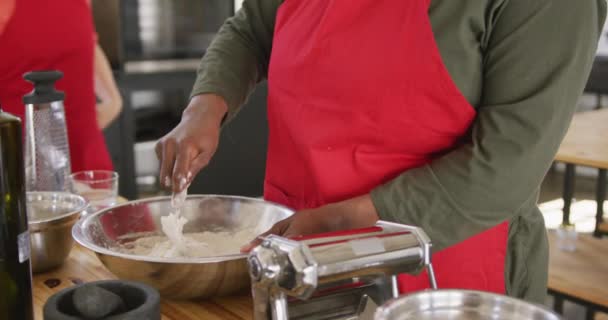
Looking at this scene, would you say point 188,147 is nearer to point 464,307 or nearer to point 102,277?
point 102,277

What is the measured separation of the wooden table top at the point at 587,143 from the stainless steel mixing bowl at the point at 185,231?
1303 mm

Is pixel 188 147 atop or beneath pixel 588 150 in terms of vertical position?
atop

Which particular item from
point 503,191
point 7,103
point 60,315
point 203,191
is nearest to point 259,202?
point 503,191

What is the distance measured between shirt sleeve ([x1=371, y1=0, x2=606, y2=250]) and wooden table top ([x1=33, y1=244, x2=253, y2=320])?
0.23m

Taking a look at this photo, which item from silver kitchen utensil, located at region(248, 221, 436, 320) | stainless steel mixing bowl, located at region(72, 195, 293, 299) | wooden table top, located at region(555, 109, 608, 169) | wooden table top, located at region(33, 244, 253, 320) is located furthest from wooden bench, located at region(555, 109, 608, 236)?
silver kitchen utensil, located at region(248, 221, 436, 320)

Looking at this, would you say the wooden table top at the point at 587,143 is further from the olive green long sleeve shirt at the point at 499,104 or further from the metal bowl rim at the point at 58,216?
the metal bowl rim at the point at 58,216

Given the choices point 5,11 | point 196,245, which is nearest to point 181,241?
point 196,245

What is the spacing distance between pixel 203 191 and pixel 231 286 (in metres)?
2.92

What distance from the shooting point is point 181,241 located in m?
1.01

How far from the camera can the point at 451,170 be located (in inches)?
36.5

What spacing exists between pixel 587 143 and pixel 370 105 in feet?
5.00

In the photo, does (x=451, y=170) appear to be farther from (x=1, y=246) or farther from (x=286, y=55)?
(x=1, y=246)

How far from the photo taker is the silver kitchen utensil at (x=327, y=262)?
0.51m

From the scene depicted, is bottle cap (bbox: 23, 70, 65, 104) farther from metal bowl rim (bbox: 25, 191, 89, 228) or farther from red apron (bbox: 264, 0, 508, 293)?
red apron (bbox: 264, 0, 508, 293)
